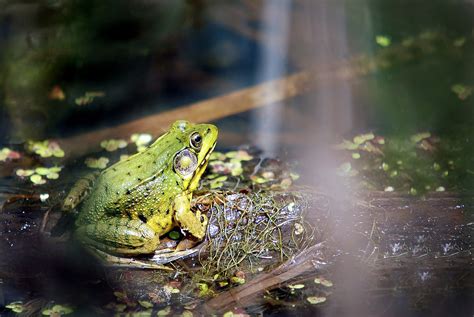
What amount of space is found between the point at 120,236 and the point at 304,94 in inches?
121

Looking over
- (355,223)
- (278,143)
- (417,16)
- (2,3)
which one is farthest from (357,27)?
(2,3)

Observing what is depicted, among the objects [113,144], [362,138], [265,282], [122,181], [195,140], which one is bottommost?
[265,282]

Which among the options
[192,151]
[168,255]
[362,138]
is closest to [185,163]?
[192,151]

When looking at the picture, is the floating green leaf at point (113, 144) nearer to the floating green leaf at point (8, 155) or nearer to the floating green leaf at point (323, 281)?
the floating green leaf at point (8, 155)

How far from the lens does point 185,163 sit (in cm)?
472

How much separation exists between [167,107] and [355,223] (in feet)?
9.31

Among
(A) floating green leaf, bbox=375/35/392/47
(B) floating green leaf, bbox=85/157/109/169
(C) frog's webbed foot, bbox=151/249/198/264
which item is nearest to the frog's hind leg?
(C) frog's webbed foot, bbox=151/249/198/264

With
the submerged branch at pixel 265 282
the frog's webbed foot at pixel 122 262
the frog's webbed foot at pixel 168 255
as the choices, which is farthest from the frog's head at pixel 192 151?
the submerged branch at pixel 265 282

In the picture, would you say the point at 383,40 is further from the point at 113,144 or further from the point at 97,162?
the point at 97,162

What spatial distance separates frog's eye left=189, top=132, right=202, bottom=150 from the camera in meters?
4.79

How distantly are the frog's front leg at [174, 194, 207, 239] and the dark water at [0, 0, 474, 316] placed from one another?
0.84 meters

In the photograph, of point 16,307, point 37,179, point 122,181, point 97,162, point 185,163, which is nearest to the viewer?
point 16,307

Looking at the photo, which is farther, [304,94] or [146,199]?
[304,94]

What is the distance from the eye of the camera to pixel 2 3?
748 centimetres
